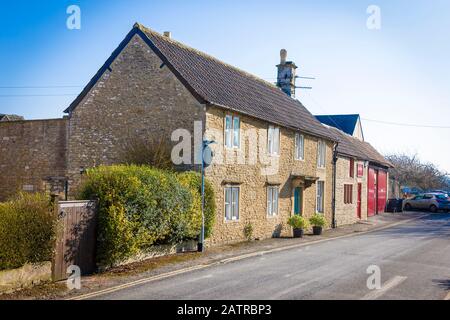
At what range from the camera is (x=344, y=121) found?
151 feet

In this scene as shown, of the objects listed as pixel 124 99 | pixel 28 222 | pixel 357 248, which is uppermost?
pixel 124 99

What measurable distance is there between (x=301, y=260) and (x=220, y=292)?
555 cm

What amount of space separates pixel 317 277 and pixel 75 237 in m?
6.25

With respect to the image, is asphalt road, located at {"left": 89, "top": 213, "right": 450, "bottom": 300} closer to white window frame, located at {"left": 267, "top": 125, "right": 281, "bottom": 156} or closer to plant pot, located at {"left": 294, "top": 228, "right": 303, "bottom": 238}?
plant pot, located at {"left": 294, "top": 228, "right": 303, "bottom": 238}

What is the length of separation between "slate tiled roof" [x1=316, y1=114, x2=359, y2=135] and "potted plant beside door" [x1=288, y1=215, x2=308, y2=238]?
23264 millimetres

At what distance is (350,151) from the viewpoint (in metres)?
34.0

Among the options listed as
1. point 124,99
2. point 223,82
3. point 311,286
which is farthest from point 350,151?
point 311,286

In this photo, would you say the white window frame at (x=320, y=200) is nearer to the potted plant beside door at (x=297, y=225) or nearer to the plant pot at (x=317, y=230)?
the plant pot at (x=317, y=230)

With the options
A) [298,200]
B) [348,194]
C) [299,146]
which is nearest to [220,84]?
[299,146]

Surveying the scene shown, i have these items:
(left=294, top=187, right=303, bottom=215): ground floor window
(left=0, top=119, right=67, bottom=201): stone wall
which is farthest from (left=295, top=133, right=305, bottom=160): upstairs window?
(left=0, top=119, right=67, bottom=201): stone wall

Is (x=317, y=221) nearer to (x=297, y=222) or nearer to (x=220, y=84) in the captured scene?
(x=297, y=222)

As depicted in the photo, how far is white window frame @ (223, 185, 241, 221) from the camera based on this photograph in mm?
19312

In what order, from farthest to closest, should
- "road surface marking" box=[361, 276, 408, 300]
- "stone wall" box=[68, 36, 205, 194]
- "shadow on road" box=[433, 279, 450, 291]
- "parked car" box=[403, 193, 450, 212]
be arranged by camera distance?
"parked car" box=[403, 193, 450, 212]
"stone wall" box=[68, 36, 205, 194]
"shadow on road" box=[433, 279, 450, 291]
"road surface marking" box=[361, 276, 408, 300]
